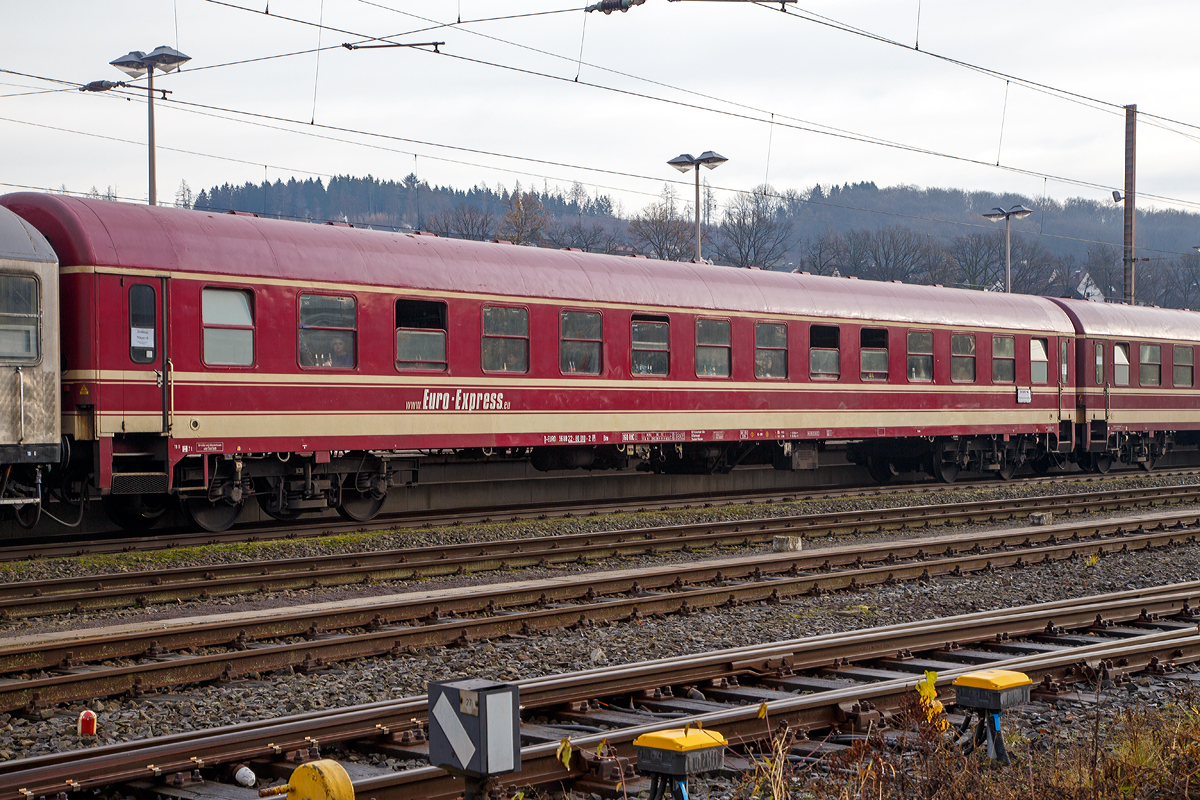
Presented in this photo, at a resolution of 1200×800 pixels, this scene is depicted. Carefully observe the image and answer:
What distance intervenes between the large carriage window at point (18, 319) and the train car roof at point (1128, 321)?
2179cm

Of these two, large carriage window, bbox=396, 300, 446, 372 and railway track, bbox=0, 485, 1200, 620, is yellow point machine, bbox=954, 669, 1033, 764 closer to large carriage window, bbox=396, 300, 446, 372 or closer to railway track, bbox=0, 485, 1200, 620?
railway track, bbox=0, 485, 1200, 620

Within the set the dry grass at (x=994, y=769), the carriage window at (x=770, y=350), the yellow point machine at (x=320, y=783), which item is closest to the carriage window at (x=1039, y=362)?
the carriage window at (x=770, y=350)

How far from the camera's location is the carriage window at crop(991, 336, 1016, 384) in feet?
82.7

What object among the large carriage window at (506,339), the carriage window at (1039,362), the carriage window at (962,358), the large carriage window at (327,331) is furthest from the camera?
the carriage window at (1039,362)

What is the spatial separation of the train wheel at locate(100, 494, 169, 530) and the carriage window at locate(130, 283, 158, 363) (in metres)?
2.17

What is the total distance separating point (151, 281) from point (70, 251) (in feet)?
2.98

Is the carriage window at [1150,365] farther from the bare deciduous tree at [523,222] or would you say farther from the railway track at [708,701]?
the bare deciduous tree at [523,222]

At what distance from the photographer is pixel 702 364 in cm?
1998

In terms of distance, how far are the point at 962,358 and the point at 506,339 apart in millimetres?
11497

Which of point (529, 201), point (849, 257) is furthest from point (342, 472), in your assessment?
point (849, 257)

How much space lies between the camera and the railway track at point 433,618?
7.85 meters

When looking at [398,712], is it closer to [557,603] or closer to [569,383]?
[557,603]

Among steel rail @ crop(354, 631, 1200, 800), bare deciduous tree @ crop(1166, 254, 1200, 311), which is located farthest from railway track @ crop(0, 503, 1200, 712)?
bare deciduous tree @ crop(1166, 254, 1200, 311)

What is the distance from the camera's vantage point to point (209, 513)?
15164 mm
